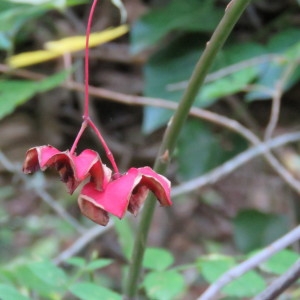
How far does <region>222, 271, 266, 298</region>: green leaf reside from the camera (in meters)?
0.66

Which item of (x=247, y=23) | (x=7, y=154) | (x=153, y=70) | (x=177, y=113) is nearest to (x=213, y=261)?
(x=177, y=113)

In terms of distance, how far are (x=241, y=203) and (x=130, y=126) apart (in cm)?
37

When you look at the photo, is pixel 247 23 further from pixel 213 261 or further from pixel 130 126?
pixel 213 261

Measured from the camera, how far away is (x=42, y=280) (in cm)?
60

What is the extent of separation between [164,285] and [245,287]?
8 centimetres

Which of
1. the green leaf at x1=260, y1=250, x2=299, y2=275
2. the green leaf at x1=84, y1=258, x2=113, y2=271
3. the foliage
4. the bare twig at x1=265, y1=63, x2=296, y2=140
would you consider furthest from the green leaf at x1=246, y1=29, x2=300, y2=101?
the green leaf at x1=84, y1=258, x2=113, y2=271

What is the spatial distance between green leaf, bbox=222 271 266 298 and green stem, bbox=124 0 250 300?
5.5 inches

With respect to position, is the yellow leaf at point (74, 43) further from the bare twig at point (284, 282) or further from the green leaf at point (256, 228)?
the green leaf at point (256, 228)

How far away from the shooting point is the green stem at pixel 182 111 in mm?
439

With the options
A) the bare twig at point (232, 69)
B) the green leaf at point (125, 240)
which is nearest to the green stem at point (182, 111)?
the green leaf at point (125, 240)

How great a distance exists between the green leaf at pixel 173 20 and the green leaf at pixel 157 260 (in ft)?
2.48

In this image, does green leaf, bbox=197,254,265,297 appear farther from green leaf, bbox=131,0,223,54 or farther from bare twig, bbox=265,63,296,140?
green leaf, bbox=131,0,223,54

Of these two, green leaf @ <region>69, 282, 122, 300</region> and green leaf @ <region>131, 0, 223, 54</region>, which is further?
green leaf @ <region>131, 0, 223, 54</region>

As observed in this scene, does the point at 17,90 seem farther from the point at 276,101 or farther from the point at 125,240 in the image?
the point at 276,101
